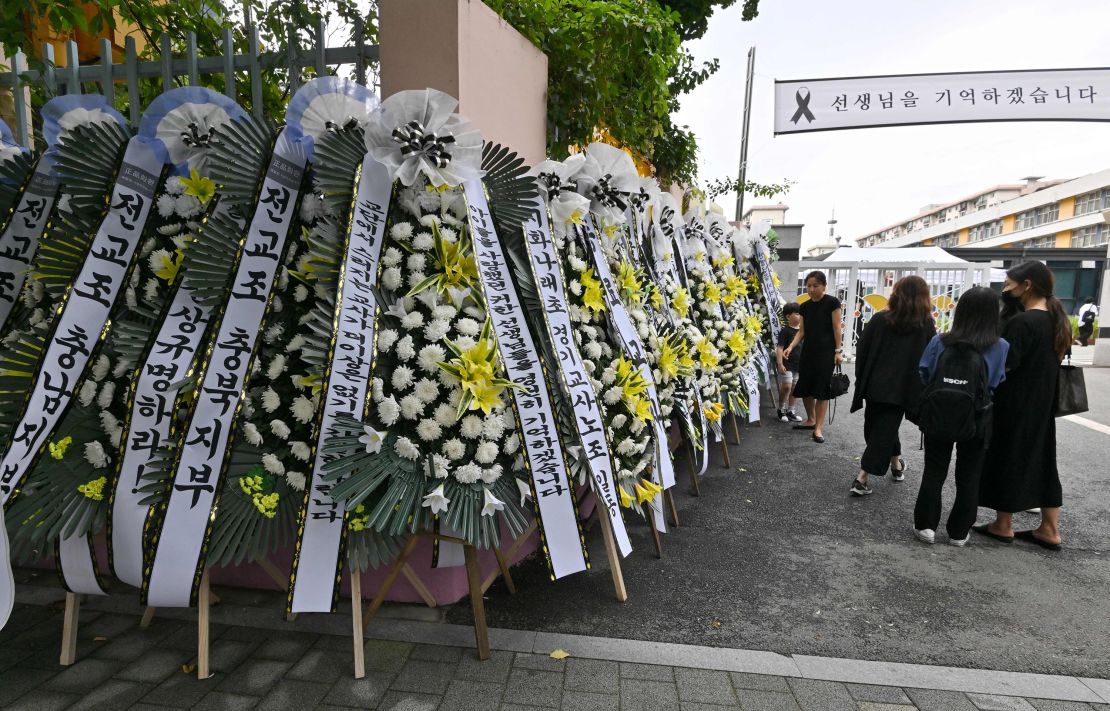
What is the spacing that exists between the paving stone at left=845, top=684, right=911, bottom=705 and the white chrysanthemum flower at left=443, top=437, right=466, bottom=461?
182 centimetres

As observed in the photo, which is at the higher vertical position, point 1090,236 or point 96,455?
point 1090,236

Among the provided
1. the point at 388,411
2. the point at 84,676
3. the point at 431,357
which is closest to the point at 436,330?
the point at 431,357

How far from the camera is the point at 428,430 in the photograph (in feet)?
7.88

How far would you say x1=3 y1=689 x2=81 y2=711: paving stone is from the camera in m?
2.31

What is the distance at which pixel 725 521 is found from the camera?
4.28 m

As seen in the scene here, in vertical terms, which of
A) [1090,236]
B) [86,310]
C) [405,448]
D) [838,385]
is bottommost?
[838,385]

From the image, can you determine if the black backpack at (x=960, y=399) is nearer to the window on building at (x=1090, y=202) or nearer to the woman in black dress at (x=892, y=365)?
the woman in black dress at (x=892, y=365)

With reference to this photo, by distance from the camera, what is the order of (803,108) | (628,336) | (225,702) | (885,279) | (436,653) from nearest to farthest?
(225,702), (436,653), (628,336), (803,108), (885,279)

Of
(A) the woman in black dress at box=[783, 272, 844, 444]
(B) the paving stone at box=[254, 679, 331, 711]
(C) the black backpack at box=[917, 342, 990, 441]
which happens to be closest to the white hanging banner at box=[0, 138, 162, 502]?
(B) the paving stone at box=[254, 679, 331, 711]

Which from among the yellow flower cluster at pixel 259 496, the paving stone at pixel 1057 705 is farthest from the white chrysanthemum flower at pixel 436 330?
the paving stone at pixel 1057 705

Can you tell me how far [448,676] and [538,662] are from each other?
0.38 meters

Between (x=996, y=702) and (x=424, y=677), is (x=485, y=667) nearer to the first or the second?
(x=424, y=677)

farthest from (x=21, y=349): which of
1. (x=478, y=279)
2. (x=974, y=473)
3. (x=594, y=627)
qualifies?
(x=974, y=473)

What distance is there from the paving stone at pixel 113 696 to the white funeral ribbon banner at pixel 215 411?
1.11 ft
